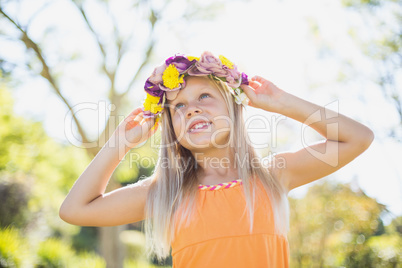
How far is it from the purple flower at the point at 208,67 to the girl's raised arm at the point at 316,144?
0.26m

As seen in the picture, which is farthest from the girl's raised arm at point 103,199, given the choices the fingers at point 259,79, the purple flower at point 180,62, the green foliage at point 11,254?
the green foliage at point 11,254

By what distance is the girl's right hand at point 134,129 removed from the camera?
2505 mm

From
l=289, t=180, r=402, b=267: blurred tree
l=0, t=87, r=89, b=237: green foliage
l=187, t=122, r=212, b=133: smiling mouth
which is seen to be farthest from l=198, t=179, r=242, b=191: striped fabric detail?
l=0, t=87, r=89, b=237: green foliage

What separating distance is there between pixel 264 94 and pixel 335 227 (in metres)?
7.70

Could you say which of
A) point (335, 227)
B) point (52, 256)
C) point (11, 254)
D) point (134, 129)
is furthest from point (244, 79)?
point (335, 227)

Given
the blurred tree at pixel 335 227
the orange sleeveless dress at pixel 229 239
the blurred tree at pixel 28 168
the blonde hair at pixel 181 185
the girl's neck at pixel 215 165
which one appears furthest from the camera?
the blurred tree at pixel 28 168

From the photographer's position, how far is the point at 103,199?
2287 millimetres

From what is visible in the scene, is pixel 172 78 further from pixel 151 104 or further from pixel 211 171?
pixel 211 171

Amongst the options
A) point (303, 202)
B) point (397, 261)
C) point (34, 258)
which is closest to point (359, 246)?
point (397, 261)

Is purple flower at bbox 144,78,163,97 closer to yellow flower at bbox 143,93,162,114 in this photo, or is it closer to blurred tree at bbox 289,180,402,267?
yellow flower at bbox 143,93,162,114

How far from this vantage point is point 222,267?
198 cm

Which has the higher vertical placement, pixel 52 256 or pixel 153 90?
pixel 153 90

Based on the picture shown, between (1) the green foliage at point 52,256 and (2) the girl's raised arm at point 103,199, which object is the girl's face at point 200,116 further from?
(1) the green foliage at point 52,256

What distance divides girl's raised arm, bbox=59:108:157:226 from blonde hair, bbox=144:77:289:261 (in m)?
0.09
